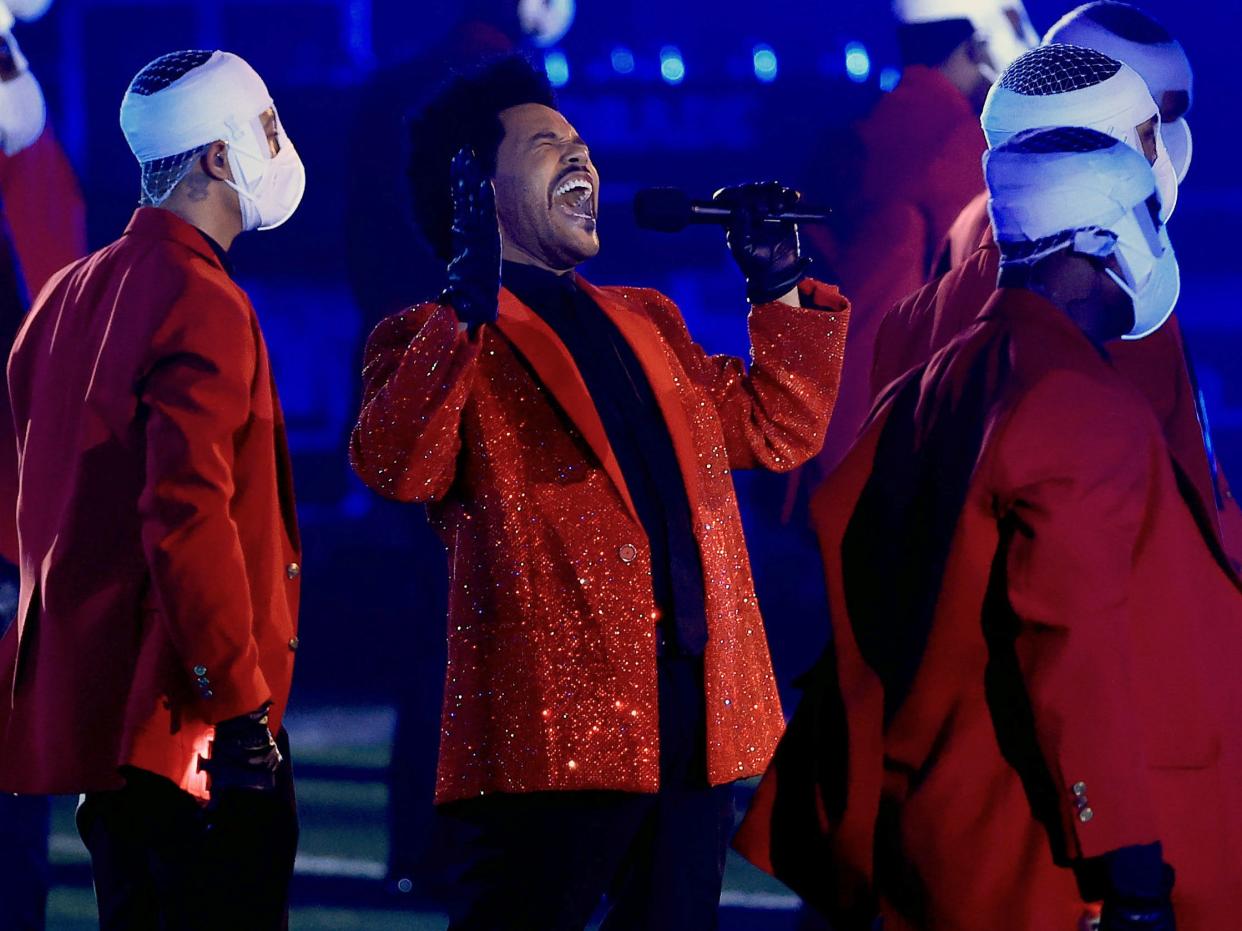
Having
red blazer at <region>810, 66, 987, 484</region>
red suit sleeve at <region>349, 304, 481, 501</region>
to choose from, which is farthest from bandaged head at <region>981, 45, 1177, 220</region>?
red suit sleeve at <region>349, 304, 481, 501</region>

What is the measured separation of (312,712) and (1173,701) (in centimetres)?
447

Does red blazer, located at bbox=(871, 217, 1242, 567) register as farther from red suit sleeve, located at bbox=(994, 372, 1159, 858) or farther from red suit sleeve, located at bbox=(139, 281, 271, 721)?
red suit sleeve, located at bbox=(139, 281, 271, 721)

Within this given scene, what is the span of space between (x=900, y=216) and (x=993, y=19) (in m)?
0.68

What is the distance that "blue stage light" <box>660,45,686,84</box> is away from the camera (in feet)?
15.6

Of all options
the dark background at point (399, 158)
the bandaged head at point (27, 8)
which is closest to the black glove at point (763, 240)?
the dark background at point (399, 158)

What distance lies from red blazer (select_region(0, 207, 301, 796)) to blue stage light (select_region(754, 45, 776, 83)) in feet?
8.75

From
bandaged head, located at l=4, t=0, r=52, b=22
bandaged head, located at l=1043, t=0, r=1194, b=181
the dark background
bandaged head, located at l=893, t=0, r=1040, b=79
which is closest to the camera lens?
bandaged head, located at l=1043, t=0, r=1194, b=181

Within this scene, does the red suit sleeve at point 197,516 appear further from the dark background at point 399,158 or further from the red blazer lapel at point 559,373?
the dark background at point 399,158

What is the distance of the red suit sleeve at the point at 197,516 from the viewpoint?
7.12 feet

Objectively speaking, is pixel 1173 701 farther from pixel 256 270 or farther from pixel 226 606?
pixel 256 270

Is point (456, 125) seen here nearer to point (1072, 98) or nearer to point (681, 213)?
point (681, 213)

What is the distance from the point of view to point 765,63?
4.81m

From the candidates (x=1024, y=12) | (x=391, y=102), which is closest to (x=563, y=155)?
(x=391, y=102)

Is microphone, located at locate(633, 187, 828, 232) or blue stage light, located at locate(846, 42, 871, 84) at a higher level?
blue stage light, located at locate(846, 42, 871, 84)
